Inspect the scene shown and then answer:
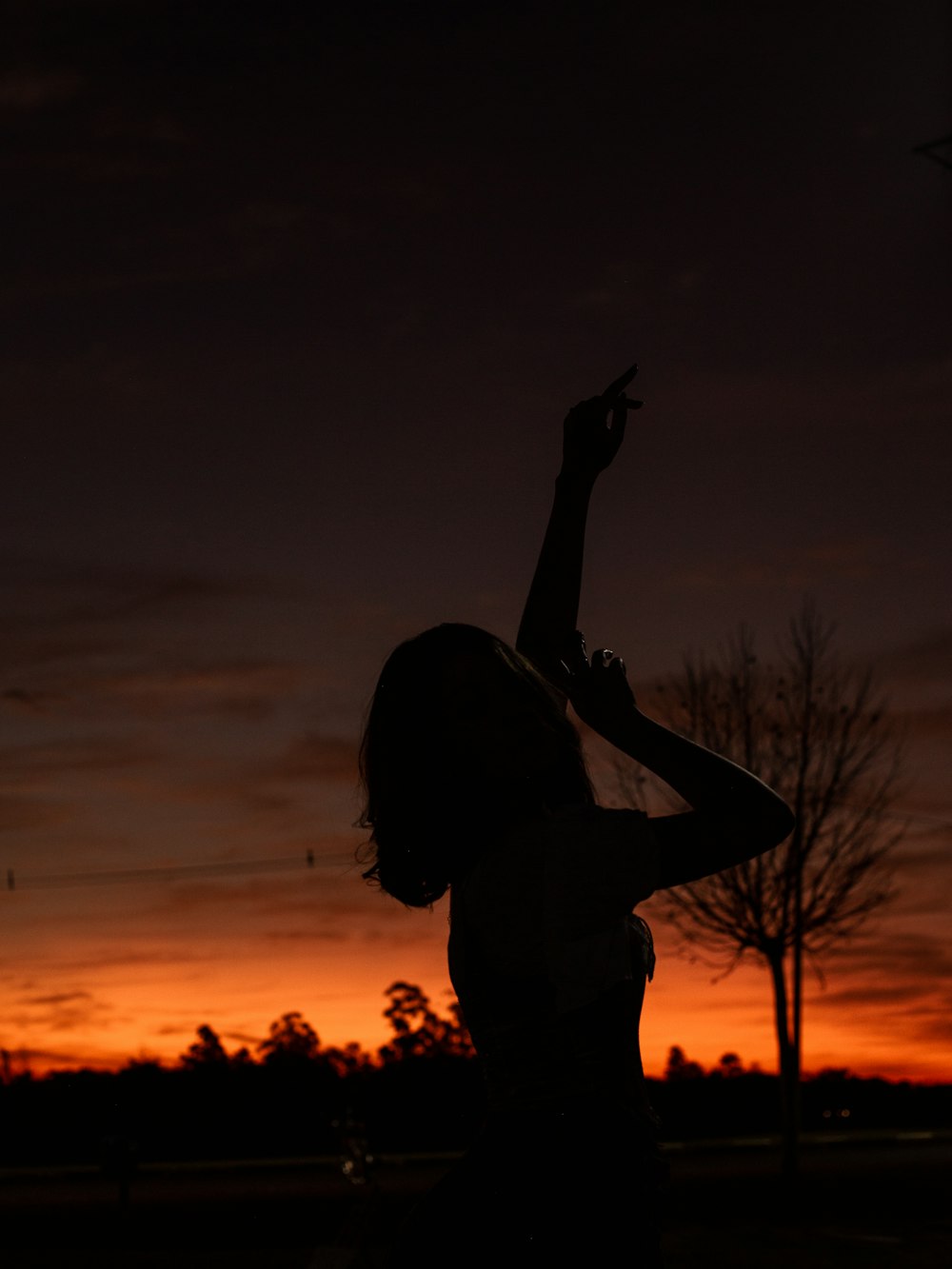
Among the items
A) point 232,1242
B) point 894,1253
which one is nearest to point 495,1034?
point 894,1253

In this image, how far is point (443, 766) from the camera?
2.21 meters

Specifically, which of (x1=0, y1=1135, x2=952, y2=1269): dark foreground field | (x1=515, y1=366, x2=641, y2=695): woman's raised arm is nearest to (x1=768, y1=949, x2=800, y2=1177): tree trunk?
(x1=0, y1=1135, x2=952, y2=1269): dark foreground field

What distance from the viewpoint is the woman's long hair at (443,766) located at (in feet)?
7.18

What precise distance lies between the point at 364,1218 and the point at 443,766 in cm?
1838

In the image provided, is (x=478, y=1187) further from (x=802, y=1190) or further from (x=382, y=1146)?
(x=382, y=1146)

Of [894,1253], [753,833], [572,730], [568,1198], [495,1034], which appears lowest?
[894,1253]

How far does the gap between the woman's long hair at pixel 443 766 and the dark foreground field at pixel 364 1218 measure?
10.3 m

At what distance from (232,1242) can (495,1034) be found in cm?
1705

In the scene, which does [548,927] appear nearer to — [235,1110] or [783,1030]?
[783,1030]

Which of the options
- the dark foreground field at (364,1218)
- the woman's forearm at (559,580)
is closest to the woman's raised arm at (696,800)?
the woman's forearm at (559,580)

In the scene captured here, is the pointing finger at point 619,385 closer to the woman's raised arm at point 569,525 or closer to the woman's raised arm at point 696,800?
the woman's raised arm at point 569,525

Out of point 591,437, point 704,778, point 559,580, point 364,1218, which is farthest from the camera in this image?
point 364,1218

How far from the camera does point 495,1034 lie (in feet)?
6.79

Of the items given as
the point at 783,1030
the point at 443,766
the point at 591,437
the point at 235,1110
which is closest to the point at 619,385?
the point at 591,437
